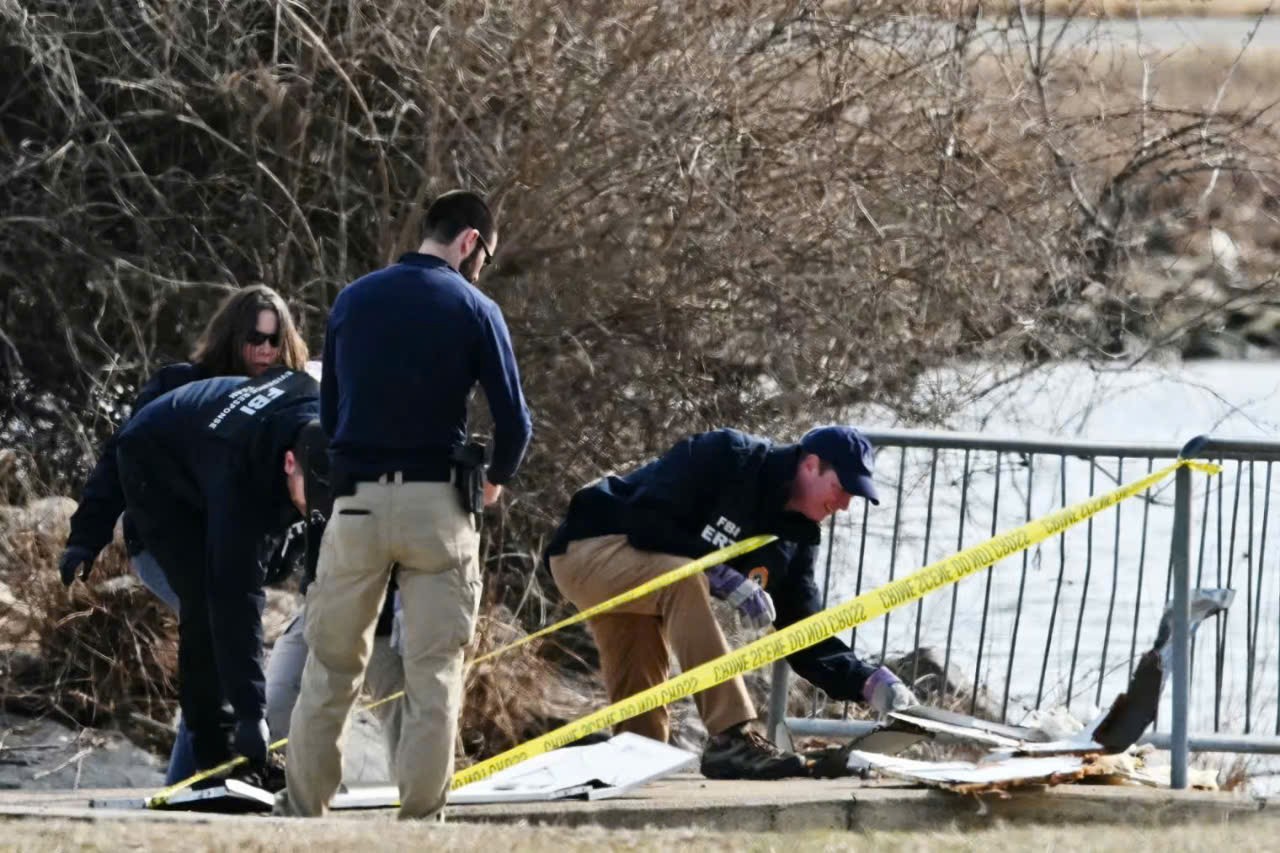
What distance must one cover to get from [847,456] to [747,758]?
1.00m

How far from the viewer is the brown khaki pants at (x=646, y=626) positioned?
664 cm

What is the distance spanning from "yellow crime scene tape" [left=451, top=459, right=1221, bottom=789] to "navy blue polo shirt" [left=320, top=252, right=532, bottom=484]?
1181mm

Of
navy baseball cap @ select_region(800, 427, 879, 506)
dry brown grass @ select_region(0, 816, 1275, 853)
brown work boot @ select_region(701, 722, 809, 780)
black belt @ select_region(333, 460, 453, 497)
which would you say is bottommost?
dry brown grass @ select_region(0, 816, 1275, 853)

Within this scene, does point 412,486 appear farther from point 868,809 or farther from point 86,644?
point 86,644

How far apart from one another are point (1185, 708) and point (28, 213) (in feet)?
20.3

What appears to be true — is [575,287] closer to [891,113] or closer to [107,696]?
[891,113]

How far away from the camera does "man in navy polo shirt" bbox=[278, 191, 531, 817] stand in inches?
Result: 218

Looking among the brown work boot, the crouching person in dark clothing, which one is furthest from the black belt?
the brown work boot

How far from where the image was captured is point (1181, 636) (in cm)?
647

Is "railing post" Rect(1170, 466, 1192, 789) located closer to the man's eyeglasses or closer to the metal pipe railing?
the metal pipe railing

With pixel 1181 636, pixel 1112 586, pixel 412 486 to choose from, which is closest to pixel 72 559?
pixel 412 486

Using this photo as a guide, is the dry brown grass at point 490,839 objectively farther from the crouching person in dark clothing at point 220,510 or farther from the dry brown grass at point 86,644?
Result: the dry brown grass at point 86,644

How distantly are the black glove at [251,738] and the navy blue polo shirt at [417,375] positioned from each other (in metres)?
0.99

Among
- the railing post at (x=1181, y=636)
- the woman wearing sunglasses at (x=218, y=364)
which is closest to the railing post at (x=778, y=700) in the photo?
the railing post at (x=1181, y=636)
